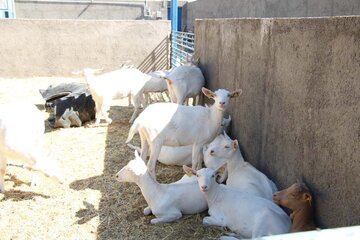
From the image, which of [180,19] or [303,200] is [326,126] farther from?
[180,19]

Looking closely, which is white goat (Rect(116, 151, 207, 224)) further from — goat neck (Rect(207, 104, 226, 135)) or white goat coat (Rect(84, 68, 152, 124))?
white goat coat (Rect(84, 68, 152, 124))

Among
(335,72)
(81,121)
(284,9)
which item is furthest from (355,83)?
(284,9)

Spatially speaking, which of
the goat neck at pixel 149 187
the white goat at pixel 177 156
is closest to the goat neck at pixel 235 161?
the white goat at pixel 177 156

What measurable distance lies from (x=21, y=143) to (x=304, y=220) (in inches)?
107

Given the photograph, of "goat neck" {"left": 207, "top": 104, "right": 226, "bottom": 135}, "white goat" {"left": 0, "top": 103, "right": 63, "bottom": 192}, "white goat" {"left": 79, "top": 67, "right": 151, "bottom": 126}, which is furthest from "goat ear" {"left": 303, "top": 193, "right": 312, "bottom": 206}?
"white goat" {"left": 79, "top": 67, "right": 151, "bottom": 126}

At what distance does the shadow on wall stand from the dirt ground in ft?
20.2

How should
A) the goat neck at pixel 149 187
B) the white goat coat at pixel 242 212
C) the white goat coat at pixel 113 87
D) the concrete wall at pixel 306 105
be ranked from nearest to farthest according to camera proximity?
1. the concrete wall at pixel 306 105
2. the white goat coat at pixel 242 212
3. the goat neck at pixel 149 187
4. the white goat coat at pixel 113 87

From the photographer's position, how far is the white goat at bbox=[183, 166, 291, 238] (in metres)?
3.23

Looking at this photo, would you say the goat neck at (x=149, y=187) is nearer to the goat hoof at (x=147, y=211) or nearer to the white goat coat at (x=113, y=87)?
the goat hoof at (x=147, y=211)

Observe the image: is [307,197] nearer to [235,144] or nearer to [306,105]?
[306,105]

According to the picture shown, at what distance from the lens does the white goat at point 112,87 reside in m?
6.99

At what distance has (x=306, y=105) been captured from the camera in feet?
10.7

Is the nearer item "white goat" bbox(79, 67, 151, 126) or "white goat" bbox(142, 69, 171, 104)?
"white goat" bbox(79, 67, 151, 126)

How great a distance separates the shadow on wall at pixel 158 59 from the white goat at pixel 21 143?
25.4ft
